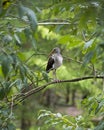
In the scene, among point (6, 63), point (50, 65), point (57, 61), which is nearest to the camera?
point (6, 63)

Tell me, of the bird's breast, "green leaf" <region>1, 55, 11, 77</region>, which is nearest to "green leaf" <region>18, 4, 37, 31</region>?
"green leaf" <region>1, 55, 11, 77</region>

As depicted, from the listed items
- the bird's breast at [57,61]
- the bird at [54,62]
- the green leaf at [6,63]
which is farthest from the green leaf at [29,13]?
the bird's breast at [57,61]

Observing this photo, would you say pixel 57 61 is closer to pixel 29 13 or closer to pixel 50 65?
pixel 50 65

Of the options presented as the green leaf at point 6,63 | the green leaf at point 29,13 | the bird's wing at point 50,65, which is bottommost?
the bird's wing at point 50,65

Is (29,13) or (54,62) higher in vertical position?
(29,13)

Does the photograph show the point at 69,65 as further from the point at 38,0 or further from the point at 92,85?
the point at 38,0

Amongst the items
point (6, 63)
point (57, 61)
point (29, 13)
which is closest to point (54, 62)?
point (57, 61)

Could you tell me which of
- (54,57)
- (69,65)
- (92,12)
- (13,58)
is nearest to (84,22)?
(92,12)

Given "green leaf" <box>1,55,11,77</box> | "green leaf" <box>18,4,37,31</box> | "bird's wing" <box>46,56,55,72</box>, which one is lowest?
"bird's wing" <box>46,56,55,72</box>

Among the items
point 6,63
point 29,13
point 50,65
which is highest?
point 29,13

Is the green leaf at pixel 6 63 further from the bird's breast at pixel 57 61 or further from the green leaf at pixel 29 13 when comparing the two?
the bird's breast at pixel 57 61

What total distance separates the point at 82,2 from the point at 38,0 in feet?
0.57

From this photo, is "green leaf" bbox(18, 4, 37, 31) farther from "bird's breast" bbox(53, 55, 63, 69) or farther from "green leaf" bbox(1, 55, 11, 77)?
"bird's breast" bbox(53, 55, 63, 69)

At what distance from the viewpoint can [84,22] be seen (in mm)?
1295
